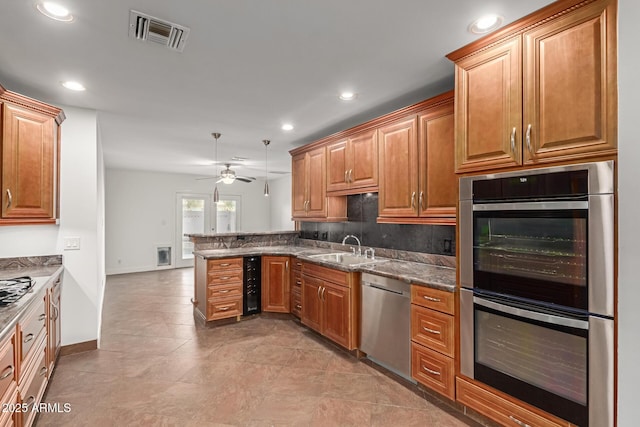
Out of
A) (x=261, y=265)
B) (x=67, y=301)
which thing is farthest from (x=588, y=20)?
(x=67, y=301)

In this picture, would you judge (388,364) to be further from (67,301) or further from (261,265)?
(67,301)

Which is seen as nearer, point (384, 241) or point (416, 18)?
point (416, 18)

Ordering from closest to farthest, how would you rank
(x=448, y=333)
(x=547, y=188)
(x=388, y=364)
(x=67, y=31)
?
(x=547, y=188) → (x=67, y=31) → (x=448, y=333) → (x=388, y=364)

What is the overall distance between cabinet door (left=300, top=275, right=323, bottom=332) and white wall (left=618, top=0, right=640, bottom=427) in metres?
2.46

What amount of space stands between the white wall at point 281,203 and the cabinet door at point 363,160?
207 inches

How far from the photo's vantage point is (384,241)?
3.60 m

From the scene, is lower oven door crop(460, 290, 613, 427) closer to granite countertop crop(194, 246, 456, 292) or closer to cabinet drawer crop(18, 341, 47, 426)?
granite countertop crop(194, 246, 456, 292)

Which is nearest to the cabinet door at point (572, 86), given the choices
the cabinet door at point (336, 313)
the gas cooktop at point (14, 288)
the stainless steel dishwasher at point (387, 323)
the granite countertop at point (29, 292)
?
the stainless steel dishwasher at point (387, 323)

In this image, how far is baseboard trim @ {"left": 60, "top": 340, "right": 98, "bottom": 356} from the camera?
3.12m

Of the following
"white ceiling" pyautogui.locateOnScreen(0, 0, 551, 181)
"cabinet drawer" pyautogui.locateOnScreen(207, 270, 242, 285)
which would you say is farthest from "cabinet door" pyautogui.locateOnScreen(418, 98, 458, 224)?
"cabinet drawer" pyautogui.locateOnScreen(207, 270, 242, 285)

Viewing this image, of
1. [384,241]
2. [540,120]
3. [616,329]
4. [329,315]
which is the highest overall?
[540,120]

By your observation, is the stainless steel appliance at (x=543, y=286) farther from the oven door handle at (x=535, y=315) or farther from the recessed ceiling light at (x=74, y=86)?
the recessed ceiling light at (x=74, y=86)

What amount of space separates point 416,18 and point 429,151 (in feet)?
→ 3.82

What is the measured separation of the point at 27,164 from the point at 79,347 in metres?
1.94
